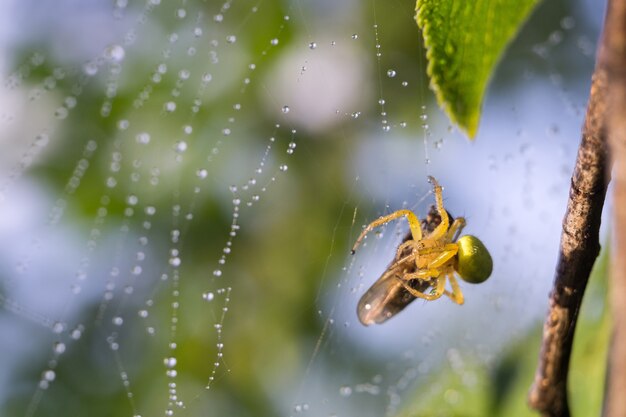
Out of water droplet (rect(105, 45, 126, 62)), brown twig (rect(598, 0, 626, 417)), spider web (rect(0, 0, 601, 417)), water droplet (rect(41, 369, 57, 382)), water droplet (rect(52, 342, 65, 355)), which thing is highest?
brown twig (rect(598, 0, 626, 417))

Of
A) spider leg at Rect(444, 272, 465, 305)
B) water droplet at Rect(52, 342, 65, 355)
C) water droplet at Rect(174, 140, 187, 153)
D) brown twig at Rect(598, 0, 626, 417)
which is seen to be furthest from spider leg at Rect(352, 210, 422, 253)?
water droplet at Rect(52, 342, 65, 355)

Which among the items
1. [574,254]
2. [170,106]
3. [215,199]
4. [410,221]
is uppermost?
[574,254]

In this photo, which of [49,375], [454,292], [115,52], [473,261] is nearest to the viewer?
[473,261]

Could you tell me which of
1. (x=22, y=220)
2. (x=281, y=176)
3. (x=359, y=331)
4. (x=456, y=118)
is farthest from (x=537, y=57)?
(x=456, y=118)

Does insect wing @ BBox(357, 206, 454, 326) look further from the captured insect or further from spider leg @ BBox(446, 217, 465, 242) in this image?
spider leg @ BBox(446, 217, 465, 242)

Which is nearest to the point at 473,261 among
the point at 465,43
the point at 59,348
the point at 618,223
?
the point at 465,43

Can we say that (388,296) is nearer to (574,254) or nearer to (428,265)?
(428,265)

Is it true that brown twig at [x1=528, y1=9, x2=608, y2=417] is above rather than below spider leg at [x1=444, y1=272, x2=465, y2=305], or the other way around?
above
